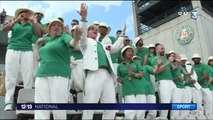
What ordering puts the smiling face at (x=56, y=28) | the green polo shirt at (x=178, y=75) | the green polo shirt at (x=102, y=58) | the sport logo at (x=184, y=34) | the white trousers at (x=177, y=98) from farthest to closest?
the sport logo at (x=184, y=34) < the green polo shirt at (x=178, y=75) < the white trousers at (x=177, y=98) < the green polo shirt at (x=102, y=58) < the smiling face at (x=56, y=28)

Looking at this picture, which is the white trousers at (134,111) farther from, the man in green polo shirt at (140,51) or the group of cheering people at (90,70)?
the man in green polo shirt at (140,51)

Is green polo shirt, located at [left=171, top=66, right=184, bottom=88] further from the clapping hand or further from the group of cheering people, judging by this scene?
the clapping hand

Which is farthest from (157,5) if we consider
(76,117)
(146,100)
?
(76,117)

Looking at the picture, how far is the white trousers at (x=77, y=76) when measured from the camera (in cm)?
614

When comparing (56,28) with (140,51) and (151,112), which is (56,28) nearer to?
(151,112)

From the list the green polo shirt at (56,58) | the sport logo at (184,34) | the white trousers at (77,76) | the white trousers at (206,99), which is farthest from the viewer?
the sport logo at (184,34)

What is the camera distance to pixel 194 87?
817 cm

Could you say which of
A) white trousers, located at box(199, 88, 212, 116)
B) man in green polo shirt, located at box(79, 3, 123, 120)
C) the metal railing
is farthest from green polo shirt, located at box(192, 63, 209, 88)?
the metal railing

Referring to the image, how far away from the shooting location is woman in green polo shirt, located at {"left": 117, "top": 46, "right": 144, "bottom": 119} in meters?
6.30

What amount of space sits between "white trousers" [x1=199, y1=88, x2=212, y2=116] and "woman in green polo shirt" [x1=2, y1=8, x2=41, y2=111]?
4528 millimetres

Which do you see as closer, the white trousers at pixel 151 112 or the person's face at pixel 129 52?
the person's face at pixel 129 52

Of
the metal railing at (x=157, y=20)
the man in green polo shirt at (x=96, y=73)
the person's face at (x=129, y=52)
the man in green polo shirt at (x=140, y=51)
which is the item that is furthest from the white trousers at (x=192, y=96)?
the metal railing at (x=157, y=20)

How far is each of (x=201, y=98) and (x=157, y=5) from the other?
722 inches

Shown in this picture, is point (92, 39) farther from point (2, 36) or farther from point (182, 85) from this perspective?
point (2, 36)
